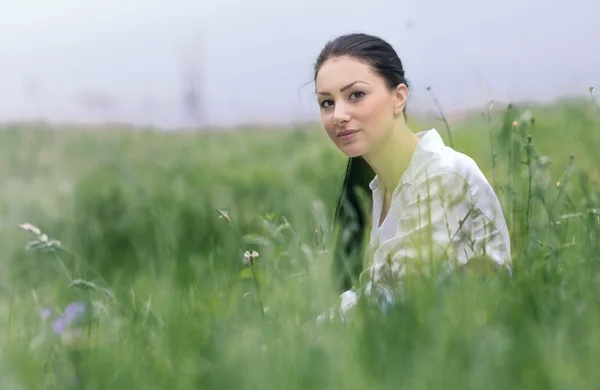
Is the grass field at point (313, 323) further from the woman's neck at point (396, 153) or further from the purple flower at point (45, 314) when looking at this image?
the woman's neck at point (396, 153)

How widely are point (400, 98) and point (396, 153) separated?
175 millimetres

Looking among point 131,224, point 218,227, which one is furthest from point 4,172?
point 218,227

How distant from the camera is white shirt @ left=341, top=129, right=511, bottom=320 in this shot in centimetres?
226

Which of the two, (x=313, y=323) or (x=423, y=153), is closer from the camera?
(x=313, y=323)

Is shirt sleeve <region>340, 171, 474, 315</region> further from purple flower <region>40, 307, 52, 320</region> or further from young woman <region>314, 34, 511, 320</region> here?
purple flower <region>40, 307, 52, 320</region>

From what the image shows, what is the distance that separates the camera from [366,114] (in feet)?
8.21

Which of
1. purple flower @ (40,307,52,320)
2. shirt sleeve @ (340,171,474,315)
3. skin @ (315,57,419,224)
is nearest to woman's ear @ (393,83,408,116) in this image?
A: skin @ (315,57,419,224)

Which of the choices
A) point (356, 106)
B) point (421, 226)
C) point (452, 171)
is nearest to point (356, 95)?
point (356, 106)

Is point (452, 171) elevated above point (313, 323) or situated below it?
above

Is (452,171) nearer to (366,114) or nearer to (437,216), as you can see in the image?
(437,216)

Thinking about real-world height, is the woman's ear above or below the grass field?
above

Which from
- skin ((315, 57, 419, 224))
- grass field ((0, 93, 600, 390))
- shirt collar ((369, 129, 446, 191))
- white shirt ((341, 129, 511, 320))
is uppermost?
skin ((315, 57, 419, 224))

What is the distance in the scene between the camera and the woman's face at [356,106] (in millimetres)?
2504

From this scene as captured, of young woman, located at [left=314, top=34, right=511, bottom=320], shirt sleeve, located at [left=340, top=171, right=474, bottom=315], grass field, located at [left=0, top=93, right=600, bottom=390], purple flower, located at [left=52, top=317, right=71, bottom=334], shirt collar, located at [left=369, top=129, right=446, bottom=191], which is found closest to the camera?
grass field, located at [left=0, top=93, right=600, bottom=390]
